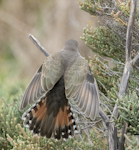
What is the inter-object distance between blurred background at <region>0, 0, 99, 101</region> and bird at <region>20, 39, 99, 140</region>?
701 centimetres

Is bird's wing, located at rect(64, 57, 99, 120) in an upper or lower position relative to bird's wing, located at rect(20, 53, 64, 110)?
lower

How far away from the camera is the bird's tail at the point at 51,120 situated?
3.64 metres

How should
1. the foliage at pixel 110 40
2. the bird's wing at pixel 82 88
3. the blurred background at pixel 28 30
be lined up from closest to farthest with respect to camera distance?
the bird's wing at pixel 82 88 → the foliage at pixel 110 40 → the blurred background at pixel 28 30

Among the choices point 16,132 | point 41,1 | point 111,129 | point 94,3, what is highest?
point 41,1

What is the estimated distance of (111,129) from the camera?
3090mm

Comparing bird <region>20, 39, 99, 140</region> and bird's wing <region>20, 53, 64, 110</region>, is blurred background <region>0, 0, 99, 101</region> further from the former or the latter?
bird <region>20, 39, 99, 140</region>

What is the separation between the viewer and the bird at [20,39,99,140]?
3.60m

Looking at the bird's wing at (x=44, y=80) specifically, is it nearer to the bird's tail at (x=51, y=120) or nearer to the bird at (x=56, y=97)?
the bird at (x=56, y=97)

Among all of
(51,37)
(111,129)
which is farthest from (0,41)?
(111,129)

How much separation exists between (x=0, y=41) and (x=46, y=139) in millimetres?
12558

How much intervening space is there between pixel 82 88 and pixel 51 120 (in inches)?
26.7

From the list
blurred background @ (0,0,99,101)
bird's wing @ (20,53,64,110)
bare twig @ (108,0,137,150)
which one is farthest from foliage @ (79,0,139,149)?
blurred background @ (0,0,99,101)

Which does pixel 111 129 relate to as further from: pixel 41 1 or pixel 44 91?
pixel 41 1

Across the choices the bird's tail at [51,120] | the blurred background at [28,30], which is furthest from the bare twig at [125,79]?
the blurred background at [28,30]
